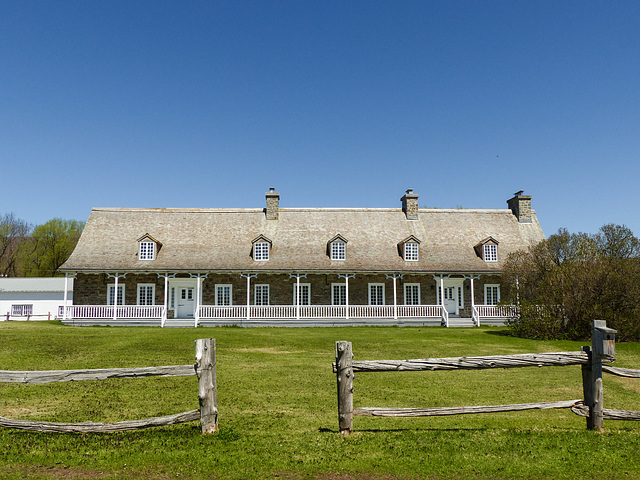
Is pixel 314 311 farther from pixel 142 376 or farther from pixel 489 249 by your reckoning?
pixel 142 376

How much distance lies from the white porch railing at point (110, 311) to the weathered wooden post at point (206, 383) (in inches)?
943

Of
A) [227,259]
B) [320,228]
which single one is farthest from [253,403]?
[320,228]

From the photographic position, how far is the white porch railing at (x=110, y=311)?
2925 centimetres


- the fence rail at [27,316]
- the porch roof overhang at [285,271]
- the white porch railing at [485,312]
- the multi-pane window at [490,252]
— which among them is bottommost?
the fence rail at [27,316]

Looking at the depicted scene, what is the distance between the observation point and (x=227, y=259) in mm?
31297

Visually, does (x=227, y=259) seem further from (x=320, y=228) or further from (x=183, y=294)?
(x=320, y=228)

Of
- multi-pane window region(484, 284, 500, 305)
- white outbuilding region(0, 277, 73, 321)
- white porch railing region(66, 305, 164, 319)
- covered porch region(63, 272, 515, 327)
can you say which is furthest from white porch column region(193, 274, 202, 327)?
white outbuilding region(0, 277, 73, 321)

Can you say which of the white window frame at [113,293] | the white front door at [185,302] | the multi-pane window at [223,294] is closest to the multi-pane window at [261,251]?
the multi-pane window at [223,294]

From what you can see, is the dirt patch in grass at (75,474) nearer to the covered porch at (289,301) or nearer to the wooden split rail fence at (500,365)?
the wooden split rail fence at (500,365)

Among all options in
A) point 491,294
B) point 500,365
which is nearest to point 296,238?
point 491,294

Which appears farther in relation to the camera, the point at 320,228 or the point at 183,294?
the point at 320,228

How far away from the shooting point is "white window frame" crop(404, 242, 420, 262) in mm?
32344

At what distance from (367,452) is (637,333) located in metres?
18.3

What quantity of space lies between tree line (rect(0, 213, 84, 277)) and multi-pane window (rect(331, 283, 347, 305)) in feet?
143
